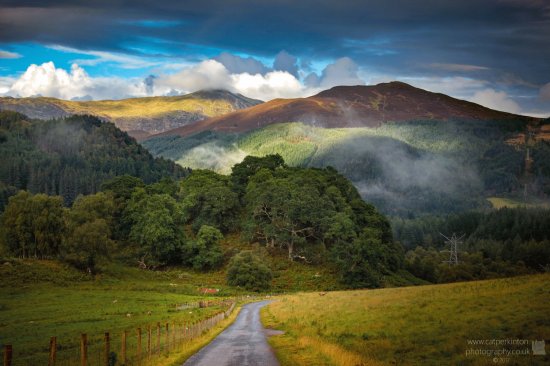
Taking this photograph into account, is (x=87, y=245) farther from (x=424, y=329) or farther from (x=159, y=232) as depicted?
(x=424, y=329)

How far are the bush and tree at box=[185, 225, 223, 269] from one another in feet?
45.8

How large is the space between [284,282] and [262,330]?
76792mm

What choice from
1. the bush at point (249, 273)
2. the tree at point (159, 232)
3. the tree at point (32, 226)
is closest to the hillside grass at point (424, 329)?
the bush at point (249, 273)

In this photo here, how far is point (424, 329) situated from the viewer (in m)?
34.1

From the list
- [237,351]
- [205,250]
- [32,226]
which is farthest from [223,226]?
[237,351]

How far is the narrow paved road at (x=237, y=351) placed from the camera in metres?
28.7

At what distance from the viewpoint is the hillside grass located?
28.0 meters

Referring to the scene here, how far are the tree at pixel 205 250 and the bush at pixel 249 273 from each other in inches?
549

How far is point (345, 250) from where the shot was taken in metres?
124

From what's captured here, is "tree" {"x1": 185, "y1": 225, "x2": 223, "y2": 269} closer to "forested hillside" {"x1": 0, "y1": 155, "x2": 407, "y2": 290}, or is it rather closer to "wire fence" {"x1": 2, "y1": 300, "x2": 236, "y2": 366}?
"forested hillside" {"x1": 0, "y1": 155, "x2": 407, "y2": 290}

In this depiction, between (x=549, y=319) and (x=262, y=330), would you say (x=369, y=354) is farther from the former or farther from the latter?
(x=262, y=330)

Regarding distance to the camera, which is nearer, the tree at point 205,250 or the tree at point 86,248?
the tree at point 86,248

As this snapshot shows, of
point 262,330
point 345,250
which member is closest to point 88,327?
point 262,330

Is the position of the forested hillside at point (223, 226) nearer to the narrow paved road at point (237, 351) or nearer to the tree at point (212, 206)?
the tree at point (212, 206)
